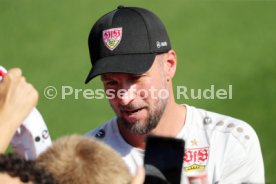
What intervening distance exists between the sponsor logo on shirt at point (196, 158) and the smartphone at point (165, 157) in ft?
4.20

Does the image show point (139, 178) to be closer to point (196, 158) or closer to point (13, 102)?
point (13, 102)

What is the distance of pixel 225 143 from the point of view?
133 inches

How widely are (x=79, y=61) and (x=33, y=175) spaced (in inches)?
251

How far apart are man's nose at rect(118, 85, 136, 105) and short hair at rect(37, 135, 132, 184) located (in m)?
1.12

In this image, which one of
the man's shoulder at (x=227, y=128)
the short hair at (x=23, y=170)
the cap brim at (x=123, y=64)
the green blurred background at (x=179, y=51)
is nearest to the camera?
the short hair at (x=23, y=170)

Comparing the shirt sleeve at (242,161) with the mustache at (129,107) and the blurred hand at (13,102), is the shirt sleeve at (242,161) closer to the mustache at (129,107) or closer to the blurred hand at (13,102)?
the mustache at (129,107)

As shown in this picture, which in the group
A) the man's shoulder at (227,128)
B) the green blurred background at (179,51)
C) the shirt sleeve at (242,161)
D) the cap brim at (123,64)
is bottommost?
the green blurred background at (179,51)

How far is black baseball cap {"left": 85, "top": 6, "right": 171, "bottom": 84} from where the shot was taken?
3195mm

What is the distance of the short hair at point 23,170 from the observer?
189 cm

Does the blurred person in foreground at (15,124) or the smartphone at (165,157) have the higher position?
the blurred person in foreground at (15,124)

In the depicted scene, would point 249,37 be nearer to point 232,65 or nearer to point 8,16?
point 232,65

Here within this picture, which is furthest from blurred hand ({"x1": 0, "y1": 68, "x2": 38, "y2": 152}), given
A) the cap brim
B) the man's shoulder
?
the man's shoulder

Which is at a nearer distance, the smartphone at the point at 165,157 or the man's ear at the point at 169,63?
the smartphone at the point at 165,157

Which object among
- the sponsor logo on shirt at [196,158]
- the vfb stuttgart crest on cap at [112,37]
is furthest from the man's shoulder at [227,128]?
the vfb stuttgart crest on cap at [112,37]
